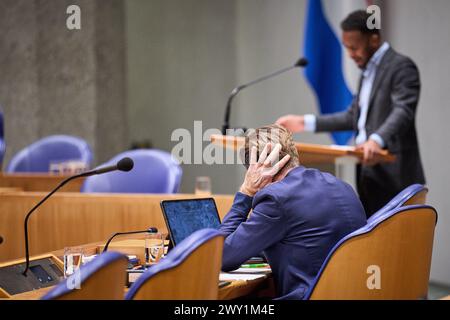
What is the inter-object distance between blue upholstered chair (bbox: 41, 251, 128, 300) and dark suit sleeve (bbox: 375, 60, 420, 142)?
297 cm

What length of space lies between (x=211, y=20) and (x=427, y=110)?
10.2 feet

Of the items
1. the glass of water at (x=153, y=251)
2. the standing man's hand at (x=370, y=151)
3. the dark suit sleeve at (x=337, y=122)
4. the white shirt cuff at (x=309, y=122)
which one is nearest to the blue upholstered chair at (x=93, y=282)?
the glass of water at (x=153, y=251)

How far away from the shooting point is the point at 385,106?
4.71 m

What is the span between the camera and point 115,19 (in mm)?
7512

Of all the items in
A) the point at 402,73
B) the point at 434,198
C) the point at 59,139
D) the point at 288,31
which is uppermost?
the point at 288,31

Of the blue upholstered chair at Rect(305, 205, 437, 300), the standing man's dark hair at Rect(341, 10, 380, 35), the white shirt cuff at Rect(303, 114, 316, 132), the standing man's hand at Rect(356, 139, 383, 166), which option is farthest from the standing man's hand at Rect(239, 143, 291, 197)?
the white shirt cuff at Rect(303, 114, 316, 132)

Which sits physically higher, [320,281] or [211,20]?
[211,20]

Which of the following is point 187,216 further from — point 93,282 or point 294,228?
point 93,282

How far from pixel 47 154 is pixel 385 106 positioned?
290cm

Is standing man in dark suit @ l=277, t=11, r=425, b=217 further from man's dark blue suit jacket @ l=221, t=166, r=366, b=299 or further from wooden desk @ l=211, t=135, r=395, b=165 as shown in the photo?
man's dark blue suit jacket @ l=221, t=166, r=366, b=299

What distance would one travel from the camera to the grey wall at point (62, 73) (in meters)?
7.33

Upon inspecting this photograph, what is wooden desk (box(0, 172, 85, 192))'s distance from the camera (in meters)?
5.06

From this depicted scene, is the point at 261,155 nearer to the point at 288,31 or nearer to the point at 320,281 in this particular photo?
the point at 320,281

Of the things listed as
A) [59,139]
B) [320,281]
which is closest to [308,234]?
[320,281]
